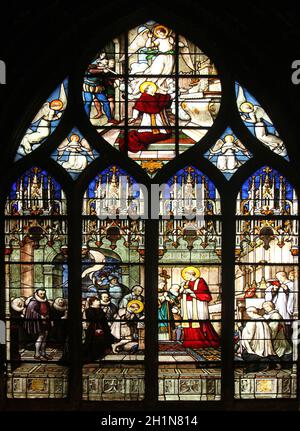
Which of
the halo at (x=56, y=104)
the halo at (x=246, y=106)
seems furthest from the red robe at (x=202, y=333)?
the halo at (x=56, y=104)

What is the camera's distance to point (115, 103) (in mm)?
6891

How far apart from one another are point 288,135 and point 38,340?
327cm

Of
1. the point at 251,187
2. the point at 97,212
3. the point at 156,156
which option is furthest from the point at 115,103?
the point at 251,187

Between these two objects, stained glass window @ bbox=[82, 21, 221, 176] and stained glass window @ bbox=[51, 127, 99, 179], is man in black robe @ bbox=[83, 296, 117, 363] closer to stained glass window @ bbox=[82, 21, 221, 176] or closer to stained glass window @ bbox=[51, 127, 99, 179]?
stained glass window @ bbox=[51, 127, 99, 179]

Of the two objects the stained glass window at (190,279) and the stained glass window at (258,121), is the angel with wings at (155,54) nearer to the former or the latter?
the stained glass window at (258,121)

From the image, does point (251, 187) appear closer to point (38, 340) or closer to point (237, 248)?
point (237, 248)

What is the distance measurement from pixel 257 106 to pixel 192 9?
118 centimetres

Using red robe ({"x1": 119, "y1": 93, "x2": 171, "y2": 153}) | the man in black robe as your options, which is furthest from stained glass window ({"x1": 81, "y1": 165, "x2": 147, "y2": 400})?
red robe ({"x1": 119, "y1": 93, "x2": 171, "y2": 153})

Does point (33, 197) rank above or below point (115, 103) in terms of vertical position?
below

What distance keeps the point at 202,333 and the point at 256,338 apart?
0.55 meters

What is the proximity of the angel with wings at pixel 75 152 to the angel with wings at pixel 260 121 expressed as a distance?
5.34 ft

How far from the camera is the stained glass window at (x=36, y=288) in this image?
667 cm

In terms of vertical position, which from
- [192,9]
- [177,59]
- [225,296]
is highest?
[192,9]

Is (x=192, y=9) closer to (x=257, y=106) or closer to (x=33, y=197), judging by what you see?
(x=257, y=106)
